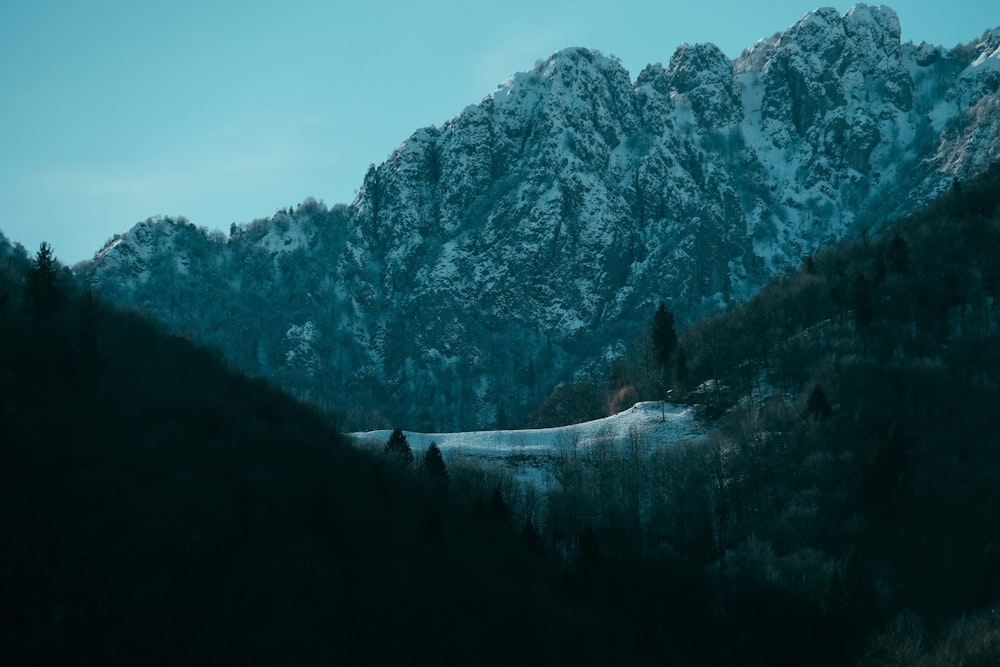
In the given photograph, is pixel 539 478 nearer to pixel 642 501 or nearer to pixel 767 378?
pixel 642 501

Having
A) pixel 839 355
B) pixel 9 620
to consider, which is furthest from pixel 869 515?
pixel 9 620

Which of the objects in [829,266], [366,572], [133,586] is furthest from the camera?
[829,266]

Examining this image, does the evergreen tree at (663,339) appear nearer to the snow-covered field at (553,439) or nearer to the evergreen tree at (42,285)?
the snow-covered field at (553,439)

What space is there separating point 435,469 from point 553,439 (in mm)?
29433

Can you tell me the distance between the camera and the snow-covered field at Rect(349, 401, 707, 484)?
137600 mm

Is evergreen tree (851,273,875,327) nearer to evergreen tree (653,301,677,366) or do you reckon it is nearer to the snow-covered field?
the snow-covered field

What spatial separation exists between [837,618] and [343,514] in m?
42.0

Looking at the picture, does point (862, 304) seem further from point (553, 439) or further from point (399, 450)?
point (399, 450)

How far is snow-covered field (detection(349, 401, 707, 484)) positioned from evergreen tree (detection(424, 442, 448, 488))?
44.9ft

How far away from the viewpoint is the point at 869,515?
10800 cm

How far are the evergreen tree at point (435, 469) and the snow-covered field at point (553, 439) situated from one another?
44.9 feet

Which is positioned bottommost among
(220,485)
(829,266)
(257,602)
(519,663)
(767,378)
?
(519,663)

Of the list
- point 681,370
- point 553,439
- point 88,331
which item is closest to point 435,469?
point 553,439

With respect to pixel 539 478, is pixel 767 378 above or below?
above
